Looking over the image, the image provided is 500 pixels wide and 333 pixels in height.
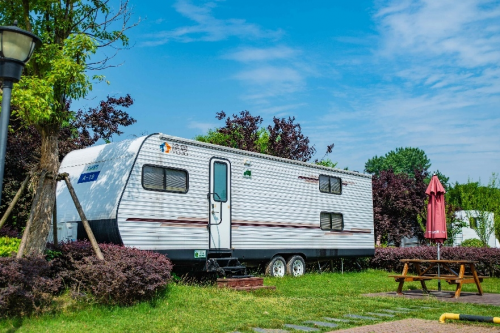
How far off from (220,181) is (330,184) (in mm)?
4896

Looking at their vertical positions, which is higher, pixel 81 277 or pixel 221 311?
pixel 81 277

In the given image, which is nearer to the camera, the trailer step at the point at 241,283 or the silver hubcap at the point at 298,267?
the trailer step at the point at 241,283

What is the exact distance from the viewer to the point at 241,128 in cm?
2583

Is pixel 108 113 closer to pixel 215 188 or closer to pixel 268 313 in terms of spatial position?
pixel 215 188

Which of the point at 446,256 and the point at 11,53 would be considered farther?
the point at 446,256

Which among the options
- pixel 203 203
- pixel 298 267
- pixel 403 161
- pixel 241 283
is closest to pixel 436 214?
pixel 298 267

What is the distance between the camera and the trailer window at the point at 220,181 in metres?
12.6

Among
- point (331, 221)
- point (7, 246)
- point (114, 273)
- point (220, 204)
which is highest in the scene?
point (220, 204)

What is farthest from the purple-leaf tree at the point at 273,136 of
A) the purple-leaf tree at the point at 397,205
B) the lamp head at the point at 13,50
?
the lamp head at the point at 13,50

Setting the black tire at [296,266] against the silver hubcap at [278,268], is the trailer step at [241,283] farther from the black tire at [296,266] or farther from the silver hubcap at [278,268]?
the black tire at [296,266]

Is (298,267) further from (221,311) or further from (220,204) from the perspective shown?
(221,311)

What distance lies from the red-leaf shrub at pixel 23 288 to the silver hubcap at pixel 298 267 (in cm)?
817

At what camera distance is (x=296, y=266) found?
1505cm

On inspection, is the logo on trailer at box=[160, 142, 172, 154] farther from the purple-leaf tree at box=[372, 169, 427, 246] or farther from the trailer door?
the purple-leaf tree at box=[372, 169, 427, 246]
